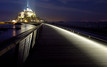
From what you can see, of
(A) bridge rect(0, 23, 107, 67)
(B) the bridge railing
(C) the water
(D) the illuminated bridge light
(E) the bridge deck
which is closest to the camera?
(B) the bridge railing

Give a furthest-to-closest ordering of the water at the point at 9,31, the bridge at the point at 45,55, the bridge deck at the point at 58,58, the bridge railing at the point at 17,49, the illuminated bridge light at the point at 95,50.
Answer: the water at the point at 9,31
the illuminated bridge light at the point at 95,50
the bridge deck at the point at 58,58
the bridge at the point at 45,55
the bridge railing at the point at 17,49

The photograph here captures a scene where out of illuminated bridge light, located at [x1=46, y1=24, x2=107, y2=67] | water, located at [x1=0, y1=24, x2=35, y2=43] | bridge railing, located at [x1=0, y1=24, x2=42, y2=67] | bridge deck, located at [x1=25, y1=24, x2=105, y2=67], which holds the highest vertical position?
bridge railing, located at [x1=0, y1=24, x2=42, y2=67]

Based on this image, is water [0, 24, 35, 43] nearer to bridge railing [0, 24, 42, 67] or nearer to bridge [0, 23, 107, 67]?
bridge [0, 23, 107, 67]

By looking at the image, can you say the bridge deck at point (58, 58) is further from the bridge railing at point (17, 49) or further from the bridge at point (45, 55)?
the bridge railing at point (17, 49)

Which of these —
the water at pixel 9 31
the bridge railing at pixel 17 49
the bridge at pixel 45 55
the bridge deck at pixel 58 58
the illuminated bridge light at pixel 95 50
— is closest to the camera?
the bridge railing at pixel 17 49

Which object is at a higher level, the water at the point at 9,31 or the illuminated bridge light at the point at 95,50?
the illuminated bridge light at the point at 95,50

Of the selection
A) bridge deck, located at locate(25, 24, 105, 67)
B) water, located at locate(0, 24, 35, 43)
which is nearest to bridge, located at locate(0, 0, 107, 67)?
bridge deck, located at locate(25, 24, 105, 67)

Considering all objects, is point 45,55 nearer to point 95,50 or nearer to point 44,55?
point 44,55

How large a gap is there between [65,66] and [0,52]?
349 cm

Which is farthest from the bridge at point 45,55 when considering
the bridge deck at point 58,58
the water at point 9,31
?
the water at point 9,31

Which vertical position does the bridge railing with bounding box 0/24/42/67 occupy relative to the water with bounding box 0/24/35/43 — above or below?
above

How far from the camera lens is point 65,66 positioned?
19.1 feet

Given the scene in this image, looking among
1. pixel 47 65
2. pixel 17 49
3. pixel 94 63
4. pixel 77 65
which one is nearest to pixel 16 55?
pixel 17 49

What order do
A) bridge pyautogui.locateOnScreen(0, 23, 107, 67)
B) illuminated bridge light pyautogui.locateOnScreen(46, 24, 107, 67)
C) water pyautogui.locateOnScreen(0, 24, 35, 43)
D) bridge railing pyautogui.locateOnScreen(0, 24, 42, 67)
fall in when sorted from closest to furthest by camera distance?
bridge railing pyautogui.locateOnScreen(0, 24, 42, 67) < bridge pyautogui.locateOnScreen(0, 23, 107, 67) < illuminated bridge light pyautogui.locateOnScreen(46, 24, 107, 67) < water pyautogui.locateOnScreen(0, 24, 35, 43)
